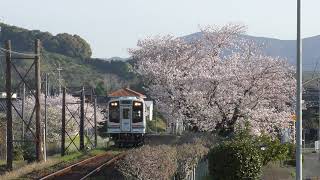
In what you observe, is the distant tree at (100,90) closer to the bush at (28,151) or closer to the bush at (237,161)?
the bush at (28,151)

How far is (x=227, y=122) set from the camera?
30.9 metres

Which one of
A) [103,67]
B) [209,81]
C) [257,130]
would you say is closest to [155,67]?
[209,81]

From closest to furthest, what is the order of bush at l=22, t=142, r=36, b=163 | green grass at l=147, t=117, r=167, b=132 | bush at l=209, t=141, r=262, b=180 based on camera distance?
bush at l=209, t=141, r=262, b=180
bush at l=22, t=142, r=36, b=163
green grass at l=147, t=117, r=167, b=132

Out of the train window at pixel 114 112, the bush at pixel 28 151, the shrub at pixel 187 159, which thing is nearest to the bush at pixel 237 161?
the shrub at pixel 187 159

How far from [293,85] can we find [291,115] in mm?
1862

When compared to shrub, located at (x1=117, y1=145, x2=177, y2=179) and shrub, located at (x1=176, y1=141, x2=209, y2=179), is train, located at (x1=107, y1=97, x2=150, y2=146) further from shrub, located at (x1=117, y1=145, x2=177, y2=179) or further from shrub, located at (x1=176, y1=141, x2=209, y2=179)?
shrub, located at (x1=117, y1=145, x2=177, y2=179)

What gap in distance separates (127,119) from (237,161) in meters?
21.9

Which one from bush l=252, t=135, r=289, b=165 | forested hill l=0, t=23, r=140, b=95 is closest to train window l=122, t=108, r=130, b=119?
bush l=252, t=135, r=289, b=165

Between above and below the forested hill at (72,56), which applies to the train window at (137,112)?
below

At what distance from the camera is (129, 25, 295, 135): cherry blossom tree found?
1173 inches

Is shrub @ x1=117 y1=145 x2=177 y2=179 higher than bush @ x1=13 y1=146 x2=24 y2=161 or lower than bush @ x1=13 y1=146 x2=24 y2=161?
higher

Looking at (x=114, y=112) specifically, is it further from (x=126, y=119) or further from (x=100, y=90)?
(x=100, y=90)

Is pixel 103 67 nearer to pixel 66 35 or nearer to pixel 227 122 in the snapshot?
pixel 66 35

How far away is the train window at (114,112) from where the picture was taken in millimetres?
37594
